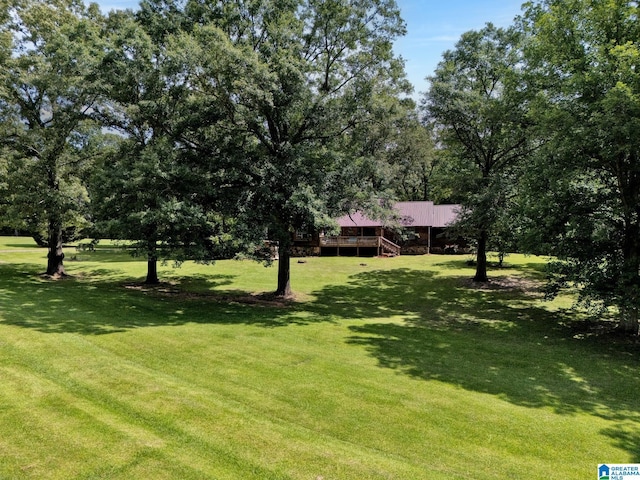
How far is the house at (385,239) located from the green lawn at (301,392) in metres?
19.1

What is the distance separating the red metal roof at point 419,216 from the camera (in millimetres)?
37344

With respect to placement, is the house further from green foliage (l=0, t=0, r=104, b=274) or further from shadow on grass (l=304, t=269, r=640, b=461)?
green foliage (l=0, t=0, r=104, b=274)

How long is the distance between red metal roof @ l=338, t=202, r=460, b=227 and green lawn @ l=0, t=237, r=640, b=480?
68.6 feet

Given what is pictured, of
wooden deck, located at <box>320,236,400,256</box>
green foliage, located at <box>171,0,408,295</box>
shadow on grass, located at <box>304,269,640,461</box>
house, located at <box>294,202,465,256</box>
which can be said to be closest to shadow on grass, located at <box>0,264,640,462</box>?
shadow on grass, located at <box>304,269,640,461</box>

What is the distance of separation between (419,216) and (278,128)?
25.2 m

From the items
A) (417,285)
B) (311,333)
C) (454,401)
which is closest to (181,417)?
(454,401)

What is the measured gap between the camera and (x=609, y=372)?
1013cm

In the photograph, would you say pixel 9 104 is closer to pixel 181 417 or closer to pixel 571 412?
pixel 181 417

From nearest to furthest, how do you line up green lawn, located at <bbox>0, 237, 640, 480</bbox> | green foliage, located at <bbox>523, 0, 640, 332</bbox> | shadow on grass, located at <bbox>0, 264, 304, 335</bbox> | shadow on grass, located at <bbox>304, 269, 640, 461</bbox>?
green lawn, located at <bbox>0, 237, 640, 480</bbox> < shadow on grass, located at <bbox>304, 269, 640, 461</bbox> < green foliage, located at <bbox>523, 0, 640, 332</bbox> < shadow on grass, located at <bbox>0, 264, 304, 335</bbox>

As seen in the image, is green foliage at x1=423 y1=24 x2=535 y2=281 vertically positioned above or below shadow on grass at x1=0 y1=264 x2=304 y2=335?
above

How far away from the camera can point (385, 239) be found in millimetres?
36781

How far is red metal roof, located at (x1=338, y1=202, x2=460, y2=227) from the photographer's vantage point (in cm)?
3734

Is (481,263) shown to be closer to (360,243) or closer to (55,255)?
(360,243)

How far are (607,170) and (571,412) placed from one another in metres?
9.54
